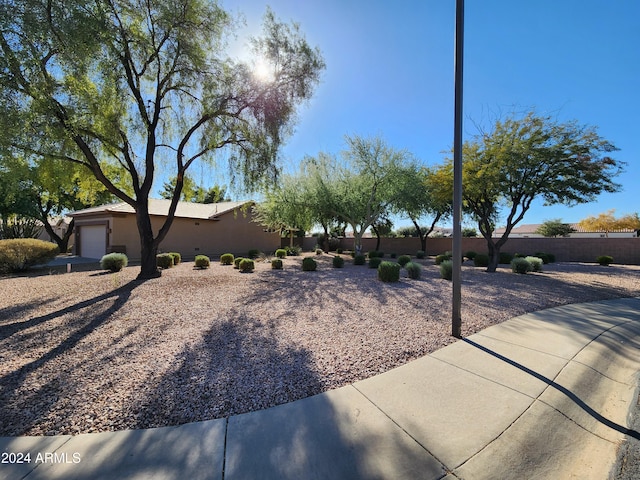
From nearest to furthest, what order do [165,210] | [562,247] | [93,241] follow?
[93,241], [165,210], [562,247]

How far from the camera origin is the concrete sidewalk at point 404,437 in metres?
2.00

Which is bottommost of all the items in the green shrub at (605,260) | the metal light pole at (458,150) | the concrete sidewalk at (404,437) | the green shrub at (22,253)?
the concrete sidewalk at (404,437)

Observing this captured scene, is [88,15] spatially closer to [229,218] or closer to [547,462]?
[547,462]

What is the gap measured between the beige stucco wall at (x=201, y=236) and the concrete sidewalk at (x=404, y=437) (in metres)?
14.2

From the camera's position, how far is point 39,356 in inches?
152

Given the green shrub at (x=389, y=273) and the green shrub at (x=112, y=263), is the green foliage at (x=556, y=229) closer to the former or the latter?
the green shrub at (x=389, y=273)

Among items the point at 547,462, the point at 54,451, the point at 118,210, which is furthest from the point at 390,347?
the point at 118,210

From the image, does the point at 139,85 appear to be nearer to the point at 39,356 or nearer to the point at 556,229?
the point at 39,356

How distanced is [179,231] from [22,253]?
9.02 metres

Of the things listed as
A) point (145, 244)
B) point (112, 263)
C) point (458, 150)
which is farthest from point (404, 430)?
point (112, 263)

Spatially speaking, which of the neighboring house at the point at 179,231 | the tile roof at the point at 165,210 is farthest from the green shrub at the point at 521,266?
the tile roof at the point at 165,210

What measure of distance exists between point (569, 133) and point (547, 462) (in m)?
13.4

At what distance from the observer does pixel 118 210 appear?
56.2 feet

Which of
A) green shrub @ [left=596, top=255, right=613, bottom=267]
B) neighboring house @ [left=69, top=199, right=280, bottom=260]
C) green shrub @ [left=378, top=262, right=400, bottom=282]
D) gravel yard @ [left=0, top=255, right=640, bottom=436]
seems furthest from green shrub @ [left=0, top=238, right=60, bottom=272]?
green shrub @ [left=596, top=255, right=613, bottom=267]
